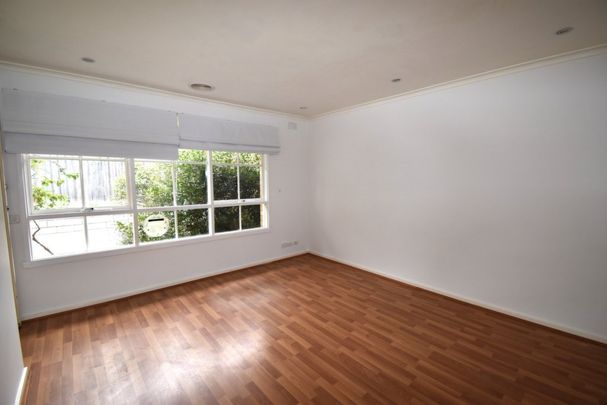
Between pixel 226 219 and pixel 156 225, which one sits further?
pixel 226 219

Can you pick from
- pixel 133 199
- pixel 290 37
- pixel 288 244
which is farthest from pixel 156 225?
pixel 290 37

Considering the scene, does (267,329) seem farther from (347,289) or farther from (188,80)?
Answer: (188,80)

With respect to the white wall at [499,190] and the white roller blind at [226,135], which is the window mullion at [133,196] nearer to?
the white roller blind at [226,135]

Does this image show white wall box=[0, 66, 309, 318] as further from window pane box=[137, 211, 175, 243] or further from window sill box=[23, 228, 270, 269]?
window pane box=[137, 211, 175, 243]

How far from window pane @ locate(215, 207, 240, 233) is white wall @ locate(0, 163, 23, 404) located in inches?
94.6

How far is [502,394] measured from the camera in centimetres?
184

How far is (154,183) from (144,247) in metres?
0.87

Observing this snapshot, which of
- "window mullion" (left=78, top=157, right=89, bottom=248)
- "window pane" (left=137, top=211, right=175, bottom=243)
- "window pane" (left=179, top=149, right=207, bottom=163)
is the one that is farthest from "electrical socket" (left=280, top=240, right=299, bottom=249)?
"window mullion" (left=78, top=157, right=89, bottom=248)

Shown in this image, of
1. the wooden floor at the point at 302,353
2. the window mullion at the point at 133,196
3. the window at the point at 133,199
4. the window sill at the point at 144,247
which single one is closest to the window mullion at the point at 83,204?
the window at the point at 133,199

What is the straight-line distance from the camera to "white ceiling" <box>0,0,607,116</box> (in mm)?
1757

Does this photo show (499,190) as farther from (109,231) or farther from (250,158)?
(109,231)

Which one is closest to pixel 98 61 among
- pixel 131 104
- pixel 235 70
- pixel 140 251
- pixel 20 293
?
pixel 131 104

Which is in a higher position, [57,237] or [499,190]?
[499,190]

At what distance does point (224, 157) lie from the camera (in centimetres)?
423
